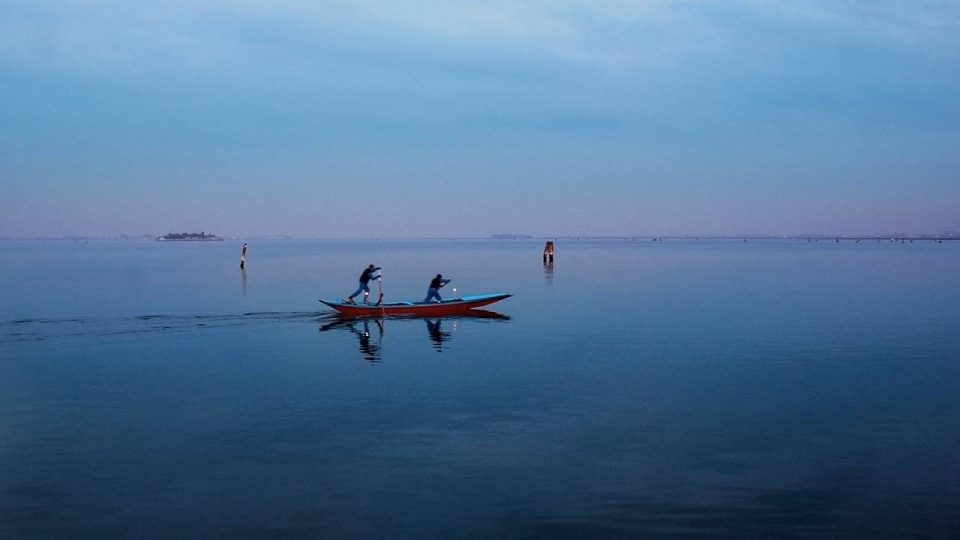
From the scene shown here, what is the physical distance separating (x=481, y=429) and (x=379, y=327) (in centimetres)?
2243

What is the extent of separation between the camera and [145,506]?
1401 centimetres

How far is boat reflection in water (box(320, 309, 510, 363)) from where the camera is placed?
109 ft

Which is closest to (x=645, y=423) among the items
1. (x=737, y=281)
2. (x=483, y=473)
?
(x=483, y=473)

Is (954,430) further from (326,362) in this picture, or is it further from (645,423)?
(326,362)

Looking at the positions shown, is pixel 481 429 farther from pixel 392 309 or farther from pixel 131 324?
pixel 131 324

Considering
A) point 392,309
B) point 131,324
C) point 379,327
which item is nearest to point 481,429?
point 379,327

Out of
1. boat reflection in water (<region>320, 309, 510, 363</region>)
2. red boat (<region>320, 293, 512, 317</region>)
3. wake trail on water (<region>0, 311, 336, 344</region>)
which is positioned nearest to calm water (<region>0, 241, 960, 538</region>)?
boat reflection in water (<region>320, 309, 510, 363</region>)

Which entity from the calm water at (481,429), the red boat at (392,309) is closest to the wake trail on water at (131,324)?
the calm water at (481,429)

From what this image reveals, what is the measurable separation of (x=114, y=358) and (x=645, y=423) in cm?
2229

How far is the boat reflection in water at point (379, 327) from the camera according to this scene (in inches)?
1303

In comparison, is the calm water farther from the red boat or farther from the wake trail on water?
the red boat

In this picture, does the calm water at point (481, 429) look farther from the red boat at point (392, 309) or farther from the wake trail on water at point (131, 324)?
the red boat at point (392, 309)

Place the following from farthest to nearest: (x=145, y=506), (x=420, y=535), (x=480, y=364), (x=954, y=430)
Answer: (x=480, y=364), (x=954, y=430), (x=145, y=506), (x=420, y=535)

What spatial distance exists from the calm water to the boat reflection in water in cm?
31
